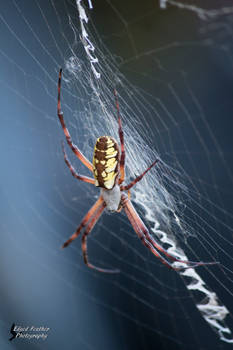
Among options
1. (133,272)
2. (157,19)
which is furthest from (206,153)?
(133,272)

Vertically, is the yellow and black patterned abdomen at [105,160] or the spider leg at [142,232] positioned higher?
the yellow and black patterned abdomen at [105,160]

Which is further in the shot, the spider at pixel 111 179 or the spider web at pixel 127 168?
the spider web at pixel 127 168

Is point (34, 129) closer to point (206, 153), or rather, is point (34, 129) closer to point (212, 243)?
point (206, 153)
